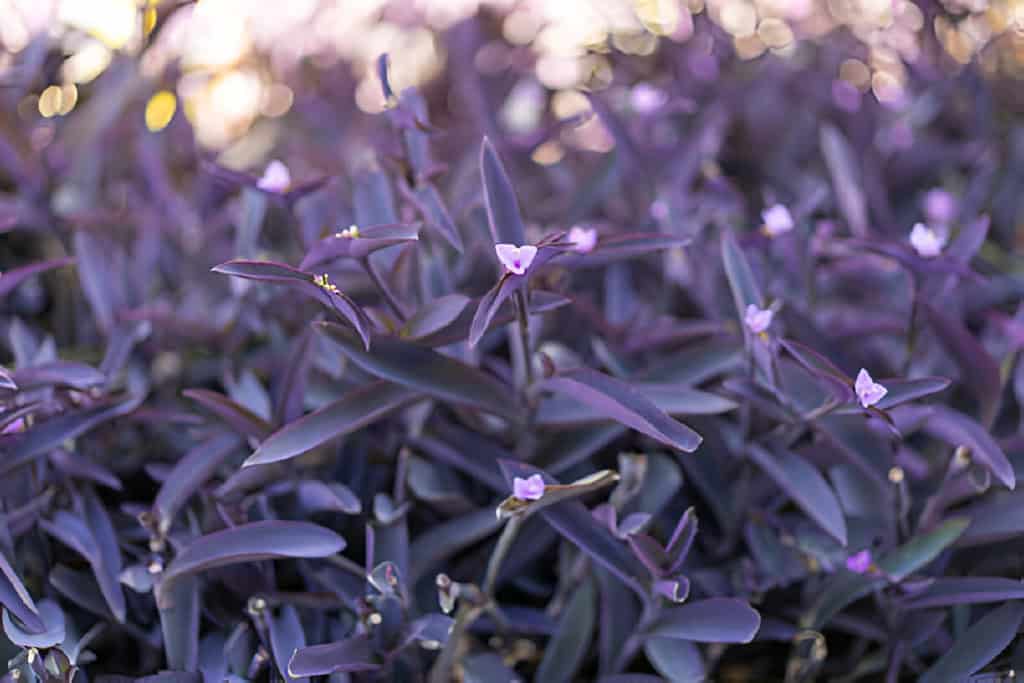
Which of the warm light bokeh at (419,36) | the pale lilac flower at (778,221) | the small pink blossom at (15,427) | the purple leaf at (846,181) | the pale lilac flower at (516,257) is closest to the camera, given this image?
the pale lilac flower at (516,257)

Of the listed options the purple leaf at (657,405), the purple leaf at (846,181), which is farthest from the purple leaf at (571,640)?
the purple leaf at (846,181)

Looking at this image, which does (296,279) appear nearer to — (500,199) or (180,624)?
(500,199)

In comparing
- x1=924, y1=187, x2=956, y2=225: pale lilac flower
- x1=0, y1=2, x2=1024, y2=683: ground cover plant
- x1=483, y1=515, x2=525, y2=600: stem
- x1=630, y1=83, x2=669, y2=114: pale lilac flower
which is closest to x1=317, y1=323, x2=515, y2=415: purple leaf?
x1=0, y1=2, x2=1024, y2=683: ground cover plant

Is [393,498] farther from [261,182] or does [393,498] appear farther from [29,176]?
[29,176]

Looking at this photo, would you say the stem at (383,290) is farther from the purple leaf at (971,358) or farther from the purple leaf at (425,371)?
the purple leaf at (971,358)

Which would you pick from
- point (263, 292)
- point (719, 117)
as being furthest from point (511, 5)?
point (263, 292)
